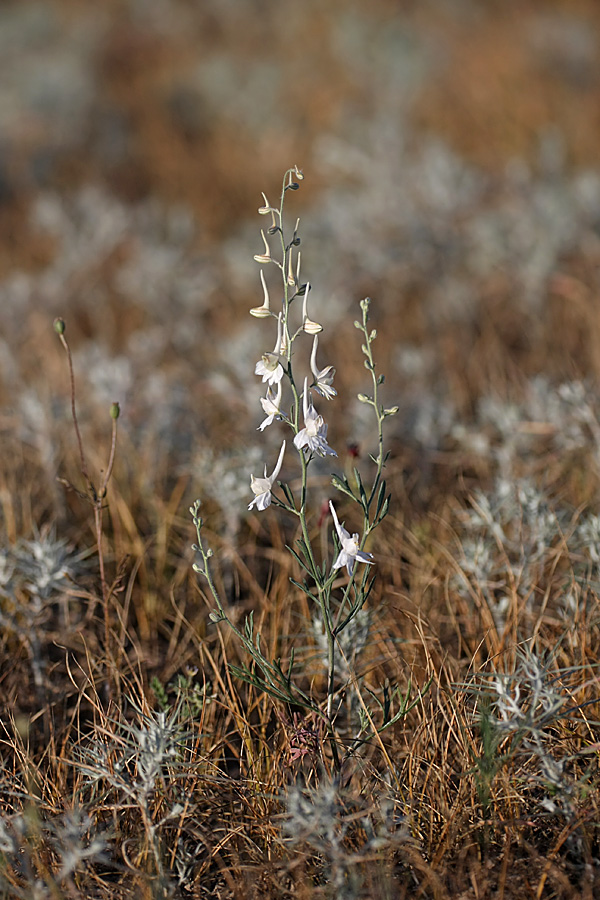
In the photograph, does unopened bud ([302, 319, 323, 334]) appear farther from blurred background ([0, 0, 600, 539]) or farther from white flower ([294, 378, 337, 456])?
blurred background ([0, 0, 600, 539])

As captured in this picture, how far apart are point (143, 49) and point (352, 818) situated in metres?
12.3

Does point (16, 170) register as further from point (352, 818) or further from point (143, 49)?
point (352, 818)

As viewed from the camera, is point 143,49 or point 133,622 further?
point 143,49

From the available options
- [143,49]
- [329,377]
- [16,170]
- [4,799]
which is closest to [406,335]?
[329,377]

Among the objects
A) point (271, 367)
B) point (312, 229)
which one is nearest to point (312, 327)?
point (271, 367)

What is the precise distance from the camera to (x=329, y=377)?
1.48 meters

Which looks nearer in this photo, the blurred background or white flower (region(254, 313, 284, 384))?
white flower (region(254, 313, 284, 384))

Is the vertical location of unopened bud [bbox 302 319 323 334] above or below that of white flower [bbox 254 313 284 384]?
above

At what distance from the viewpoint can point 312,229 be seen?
576 cm

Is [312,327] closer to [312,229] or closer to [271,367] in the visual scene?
[271,367]

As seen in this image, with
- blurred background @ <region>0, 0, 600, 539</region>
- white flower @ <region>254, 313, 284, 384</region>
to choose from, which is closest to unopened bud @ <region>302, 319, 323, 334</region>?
white flower @ <region>254, 313, 284, 384</region>

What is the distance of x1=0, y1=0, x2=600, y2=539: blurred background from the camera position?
11.4 feet

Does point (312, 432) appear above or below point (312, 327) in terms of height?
below

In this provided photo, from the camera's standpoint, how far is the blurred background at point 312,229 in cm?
348
